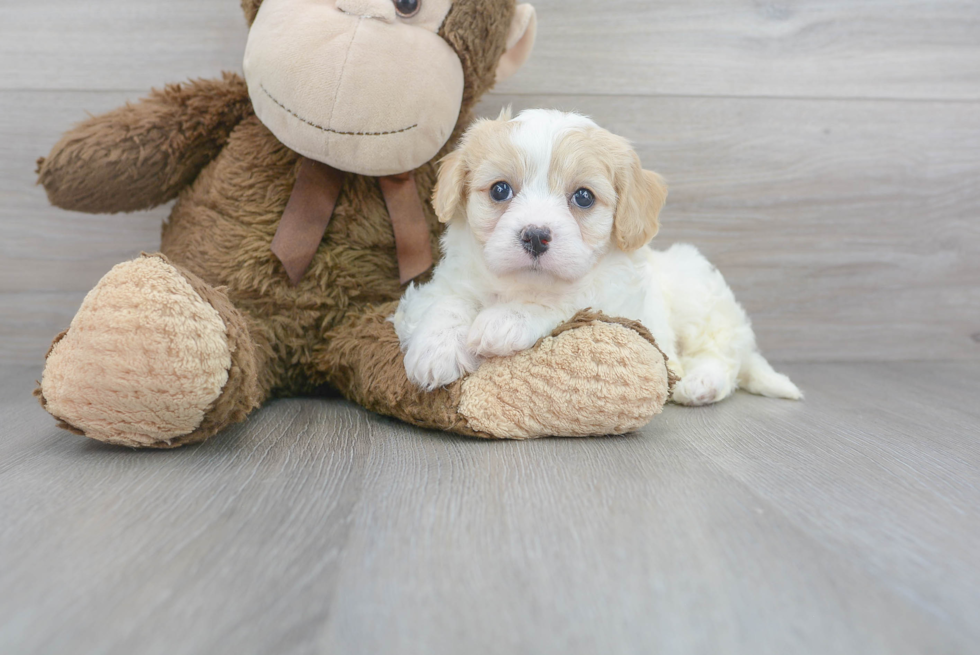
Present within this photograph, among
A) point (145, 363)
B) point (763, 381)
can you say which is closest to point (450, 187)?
point (145, 363)

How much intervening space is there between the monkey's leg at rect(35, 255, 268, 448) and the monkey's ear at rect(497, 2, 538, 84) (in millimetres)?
778

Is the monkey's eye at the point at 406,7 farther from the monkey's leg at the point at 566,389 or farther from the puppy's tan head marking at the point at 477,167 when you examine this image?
the monkey's leg at the point at 566,389

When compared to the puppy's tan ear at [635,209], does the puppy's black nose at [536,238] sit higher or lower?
lower

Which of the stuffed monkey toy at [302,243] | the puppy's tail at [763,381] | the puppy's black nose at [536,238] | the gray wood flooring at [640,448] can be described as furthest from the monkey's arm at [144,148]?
the puppy's tail at [763,381]

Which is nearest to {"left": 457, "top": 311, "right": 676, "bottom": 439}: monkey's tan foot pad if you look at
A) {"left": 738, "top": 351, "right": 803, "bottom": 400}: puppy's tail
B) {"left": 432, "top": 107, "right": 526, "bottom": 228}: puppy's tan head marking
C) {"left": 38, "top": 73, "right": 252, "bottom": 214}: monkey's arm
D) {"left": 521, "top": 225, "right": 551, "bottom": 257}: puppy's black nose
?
{"left": 521, "top": 225, "right": 551, "bottom": 257}: puppy's black nose

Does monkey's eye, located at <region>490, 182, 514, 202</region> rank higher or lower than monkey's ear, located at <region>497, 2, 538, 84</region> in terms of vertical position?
lower

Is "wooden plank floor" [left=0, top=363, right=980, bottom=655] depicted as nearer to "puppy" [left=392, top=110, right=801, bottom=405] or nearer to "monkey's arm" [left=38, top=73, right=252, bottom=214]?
"puppy" [left=392, top=110, right=801, bottom=405]

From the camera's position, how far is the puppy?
1107 millimetres

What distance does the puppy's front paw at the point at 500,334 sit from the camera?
3.65ft

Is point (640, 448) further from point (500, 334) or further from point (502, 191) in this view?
point (502, 191)

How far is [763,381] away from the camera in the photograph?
5.13ft

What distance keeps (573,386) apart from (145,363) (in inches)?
23.8

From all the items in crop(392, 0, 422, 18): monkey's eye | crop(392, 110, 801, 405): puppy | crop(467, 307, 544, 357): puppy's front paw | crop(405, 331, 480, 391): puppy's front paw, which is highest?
crop(392, 0, 422, 18): monkey's eye

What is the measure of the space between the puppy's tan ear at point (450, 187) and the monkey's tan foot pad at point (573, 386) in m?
0.27
